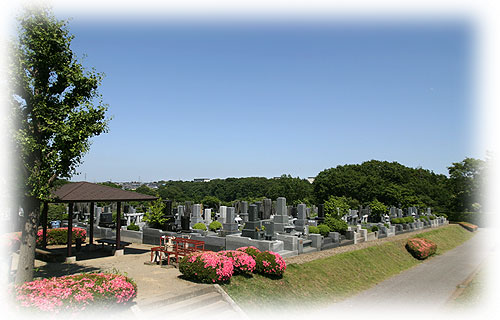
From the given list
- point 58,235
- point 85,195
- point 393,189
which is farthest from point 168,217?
point 393,189

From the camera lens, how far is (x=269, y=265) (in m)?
13.1

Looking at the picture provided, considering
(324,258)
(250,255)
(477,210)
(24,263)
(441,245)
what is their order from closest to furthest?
1. (24,263)
2. (250,255)
3. (324,258)
4. (441,245)
5. (477,210)

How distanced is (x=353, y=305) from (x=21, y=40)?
14.5 meters

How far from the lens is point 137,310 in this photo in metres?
8.43

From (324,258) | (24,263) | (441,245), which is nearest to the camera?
(24,263)

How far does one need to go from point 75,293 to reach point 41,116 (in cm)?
516

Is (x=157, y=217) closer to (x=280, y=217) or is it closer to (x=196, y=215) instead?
(x=196, y=215)

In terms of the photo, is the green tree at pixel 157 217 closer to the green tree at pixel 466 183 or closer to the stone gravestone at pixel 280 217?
the stone gravestone at pixel 280 217

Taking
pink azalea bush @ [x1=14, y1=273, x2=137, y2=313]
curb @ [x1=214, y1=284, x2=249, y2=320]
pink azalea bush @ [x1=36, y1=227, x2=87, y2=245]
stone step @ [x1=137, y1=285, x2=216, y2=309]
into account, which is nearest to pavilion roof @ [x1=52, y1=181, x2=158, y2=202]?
pink azalea bush @ [x1=36, y1=227, x2=87, y2=245]

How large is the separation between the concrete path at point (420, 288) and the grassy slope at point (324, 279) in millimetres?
652

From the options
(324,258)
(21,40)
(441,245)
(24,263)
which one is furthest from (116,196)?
(441,245)

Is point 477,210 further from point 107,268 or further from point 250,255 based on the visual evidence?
point 107,268

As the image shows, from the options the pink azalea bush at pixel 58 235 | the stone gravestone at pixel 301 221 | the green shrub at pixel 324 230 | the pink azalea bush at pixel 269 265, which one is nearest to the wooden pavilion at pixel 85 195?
the pink azalea bush at pixel 58 235

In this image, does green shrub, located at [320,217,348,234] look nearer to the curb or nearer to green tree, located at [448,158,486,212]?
the curb
